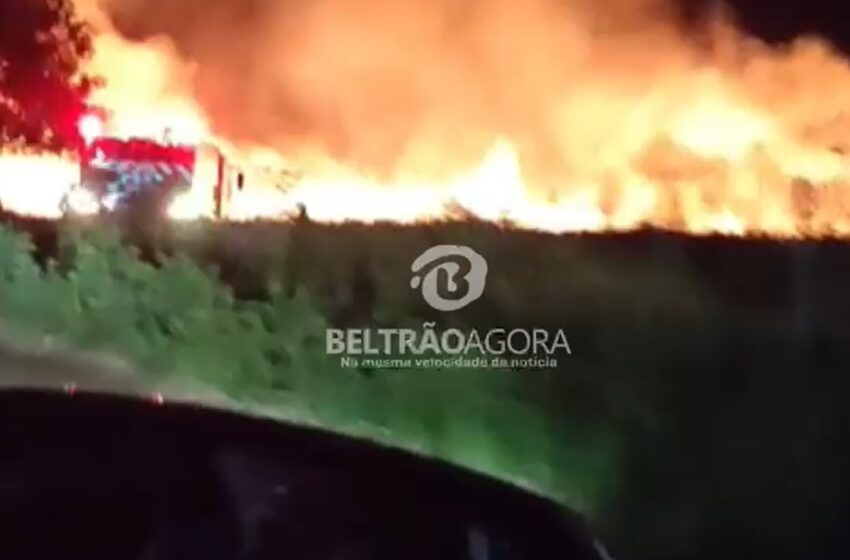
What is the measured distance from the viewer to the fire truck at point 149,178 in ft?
4.24

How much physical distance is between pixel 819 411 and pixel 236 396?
577mm

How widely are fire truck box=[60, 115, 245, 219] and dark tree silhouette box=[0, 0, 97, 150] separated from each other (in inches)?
1.1

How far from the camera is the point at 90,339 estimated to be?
4.23 ft

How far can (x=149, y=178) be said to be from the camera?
129 centimetres

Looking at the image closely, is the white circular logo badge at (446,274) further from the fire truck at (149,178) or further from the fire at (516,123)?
the fire truck at (149,178)

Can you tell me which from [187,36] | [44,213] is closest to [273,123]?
[187,36]

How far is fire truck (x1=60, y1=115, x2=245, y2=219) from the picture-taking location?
1291 millimetres

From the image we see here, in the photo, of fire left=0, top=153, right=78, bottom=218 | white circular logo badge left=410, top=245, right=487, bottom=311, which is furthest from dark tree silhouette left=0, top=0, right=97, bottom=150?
white circular logo badge left=410, top=245, right=487, bottom=311

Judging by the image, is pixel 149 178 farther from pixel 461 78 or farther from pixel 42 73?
pixel 461 78

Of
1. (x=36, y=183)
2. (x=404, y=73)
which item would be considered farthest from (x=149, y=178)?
(x=404, y=73)

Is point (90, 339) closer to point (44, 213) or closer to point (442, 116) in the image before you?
point (44, 213)

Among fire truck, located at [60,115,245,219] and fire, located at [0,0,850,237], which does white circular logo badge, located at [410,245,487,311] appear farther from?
fire truck, located at [60,115,245,219]

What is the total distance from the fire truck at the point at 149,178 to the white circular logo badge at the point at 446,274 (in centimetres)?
20

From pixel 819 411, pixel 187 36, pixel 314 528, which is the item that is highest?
pixel 187 36
